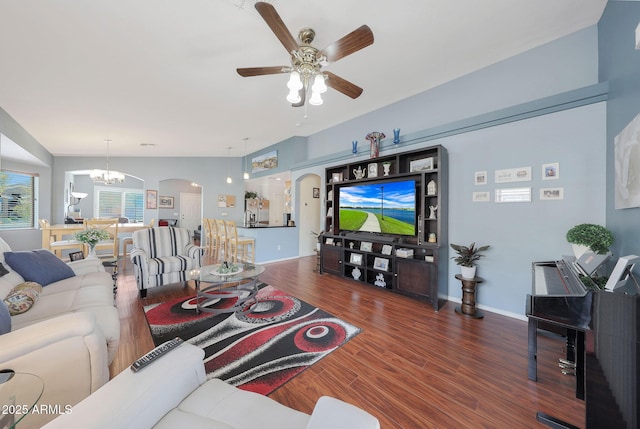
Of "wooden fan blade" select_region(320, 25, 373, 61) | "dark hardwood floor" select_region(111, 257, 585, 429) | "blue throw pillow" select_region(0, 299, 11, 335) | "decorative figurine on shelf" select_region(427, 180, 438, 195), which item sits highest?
"wooden fan blade" select_region(320, 25, 373, 61)

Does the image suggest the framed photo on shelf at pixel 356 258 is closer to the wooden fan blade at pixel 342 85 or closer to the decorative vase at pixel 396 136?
the decorative vase at pixel 396 136

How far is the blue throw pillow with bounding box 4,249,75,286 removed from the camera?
216 cm

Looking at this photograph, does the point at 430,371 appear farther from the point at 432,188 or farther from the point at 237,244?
the point at 237,244

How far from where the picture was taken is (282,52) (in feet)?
8.28

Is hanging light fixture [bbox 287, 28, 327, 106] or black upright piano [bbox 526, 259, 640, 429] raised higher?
hanging light fixture [bbox 287, 28, 327, 106]

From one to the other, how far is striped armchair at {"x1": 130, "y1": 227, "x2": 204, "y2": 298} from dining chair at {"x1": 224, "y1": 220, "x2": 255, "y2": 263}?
3.91 feet

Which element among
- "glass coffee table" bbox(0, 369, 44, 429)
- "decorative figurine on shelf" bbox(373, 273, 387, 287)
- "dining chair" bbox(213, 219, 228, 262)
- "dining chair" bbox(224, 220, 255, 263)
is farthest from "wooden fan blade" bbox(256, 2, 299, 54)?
"dining chair" bbox(213, 219, 228, 262)

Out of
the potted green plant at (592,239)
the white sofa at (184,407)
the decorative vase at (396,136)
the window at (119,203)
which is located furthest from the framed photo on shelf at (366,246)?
the window at (119,203)

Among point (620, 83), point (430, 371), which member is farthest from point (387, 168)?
point (430, 371)

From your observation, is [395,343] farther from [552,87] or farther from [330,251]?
[552,87]

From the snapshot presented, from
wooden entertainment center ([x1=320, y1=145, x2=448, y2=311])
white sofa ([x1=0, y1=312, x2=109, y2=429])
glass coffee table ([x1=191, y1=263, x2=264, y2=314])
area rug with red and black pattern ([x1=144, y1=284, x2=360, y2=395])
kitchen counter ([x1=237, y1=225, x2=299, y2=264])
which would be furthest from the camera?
kitchen counter ([x1=237, y1=225, x2=299, y2=264])

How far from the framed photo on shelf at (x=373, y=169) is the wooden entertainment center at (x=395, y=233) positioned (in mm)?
16

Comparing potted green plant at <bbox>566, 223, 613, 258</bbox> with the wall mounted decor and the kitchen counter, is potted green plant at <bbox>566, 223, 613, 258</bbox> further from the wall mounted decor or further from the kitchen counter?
the wall mounted decor

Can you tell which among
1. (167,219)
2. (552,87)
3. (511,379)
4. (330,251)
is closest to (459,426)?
(511,379)
